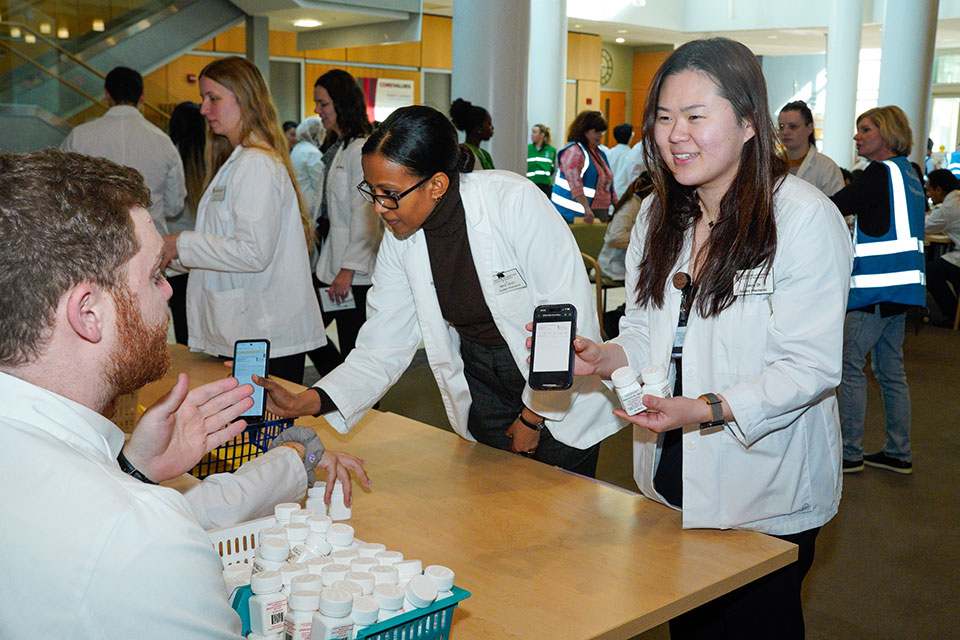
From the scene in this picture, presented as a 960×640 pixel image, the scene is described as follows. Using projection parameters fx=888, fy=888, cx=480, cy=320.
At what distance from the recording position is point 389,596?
1.23m

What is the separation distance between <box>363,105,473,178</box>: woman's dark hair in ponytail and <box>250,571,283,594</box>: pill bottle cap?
3.88ft

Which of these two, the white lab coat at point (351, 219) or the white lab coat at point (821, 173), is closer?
the white lab coat at point (351, 219)

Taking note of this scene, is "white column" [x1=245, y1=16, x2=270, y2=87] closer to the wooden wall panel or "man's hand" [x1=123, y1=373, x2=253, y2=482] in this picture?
the wooden wall panel

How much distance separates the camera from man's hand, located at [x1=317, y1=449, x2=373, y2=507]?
1926mm

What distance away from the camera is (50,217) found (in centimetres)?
105

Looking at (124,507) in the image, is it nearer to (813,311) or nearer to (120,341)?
(120,341)

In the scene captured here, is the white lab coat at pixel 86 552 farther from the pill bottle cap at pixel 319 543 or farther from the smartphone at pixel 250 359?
the smartphone at pixel 250 359

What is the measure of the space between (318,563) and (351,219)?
333 cm

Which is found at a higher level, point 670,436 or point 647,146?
point 647,146

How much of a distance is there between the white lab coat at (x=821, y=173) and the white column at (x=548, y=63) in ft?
22.1

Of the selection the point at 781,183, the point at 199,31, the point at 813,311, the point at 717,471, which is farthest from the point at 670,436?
the point at 199,31

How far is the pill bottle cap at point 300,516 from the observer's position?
4.88ft

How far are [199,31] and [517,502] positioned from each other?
8.64 meters

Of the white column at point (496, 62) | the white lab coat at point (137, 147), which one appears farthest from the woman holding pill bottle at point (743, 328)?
the white column at point (496, 62)
